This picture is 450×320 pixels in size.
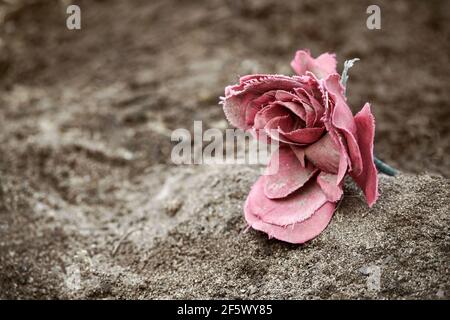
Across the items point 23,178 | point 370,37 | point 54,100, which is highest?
point 370,37

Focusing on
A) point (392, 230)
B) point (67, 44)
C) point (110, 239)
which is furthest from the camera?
point (67, 44)

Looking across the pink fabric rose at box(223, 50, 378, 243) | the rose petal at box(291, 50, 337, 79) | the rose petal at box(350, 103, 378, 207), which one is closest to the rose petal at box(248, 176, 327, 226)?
the pink fabric rose at box(223, 50, 378, 243)

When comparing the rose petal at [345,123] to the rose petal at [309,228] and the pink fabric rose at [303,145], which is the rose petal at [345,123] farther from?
the rose petal at [309,228]

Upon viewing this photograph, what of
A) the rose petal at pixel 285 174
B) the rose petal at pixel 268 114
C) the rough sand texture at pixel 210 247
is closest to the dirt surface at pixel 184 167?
the rough sand texture at pixel 210 247

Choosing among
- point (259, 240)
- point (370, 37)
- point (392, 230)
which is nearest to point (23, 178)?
point (259, 240)

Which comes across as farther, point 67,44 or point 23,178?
point 67,44

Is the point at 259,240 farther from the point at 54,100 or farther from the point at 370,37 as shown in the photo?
the point at 370,37

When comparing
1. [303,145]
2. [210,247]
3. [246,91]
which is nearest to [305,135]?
[303,145]

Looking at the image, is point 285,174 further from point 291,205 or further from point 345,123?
point 345,123

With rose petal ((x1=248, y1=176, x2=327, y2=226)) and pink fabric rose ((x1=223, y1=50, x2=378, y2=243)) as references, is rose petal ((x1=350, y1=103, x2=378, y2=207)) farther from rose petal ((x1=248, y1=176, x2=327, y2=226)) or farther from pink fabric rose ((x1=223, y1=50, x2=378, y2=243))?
rose petal ((x1=248, y1=176, x2=327, y2=226))
